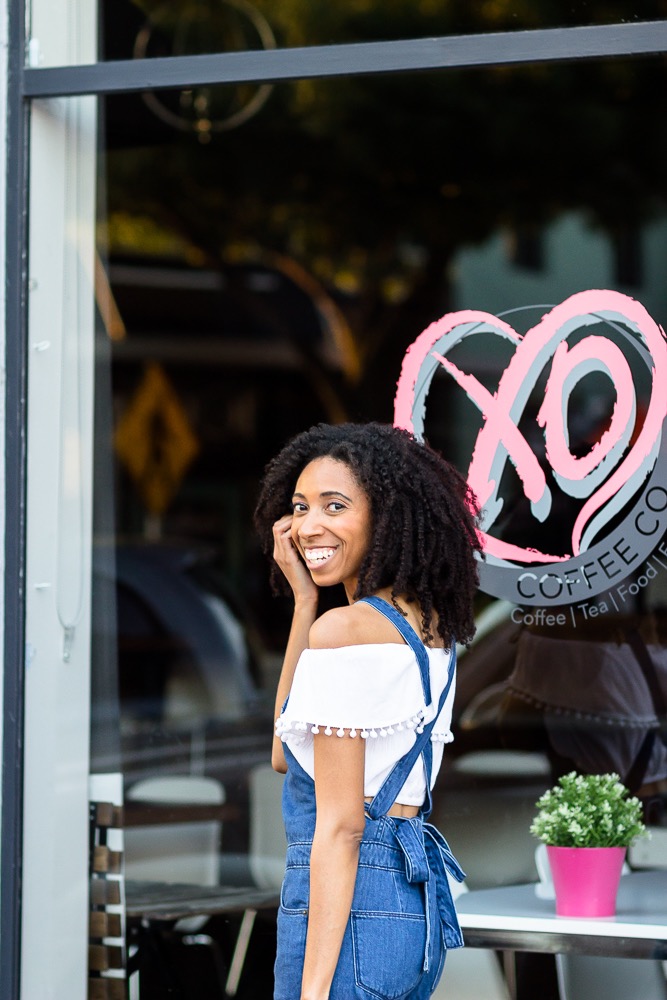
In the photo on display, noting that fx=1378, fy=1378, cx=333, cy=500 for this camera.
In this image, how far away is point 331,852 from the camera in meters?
2.27

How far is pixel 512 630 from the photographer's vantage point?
360cm

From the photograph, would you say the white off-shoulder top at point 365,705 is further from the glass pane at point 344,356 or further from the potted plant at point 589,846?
the potted plant at point 589,846

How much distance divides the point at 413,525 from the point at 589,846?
1.13 meters

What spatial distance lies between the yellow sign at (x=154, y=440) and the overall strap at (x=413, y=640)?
35.7 feet

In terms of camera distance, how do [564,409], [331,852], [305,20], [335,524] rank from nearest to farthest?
[331,852]
[335,524]
[564,409]
[305,20]

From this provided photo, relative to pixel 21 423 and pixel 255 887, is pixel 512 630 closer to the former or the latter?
pixel 255 887

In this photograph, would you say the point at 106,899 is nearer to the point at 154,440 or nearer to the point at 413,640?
the point at 413,640

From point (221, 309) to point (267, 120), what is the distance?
442 centimetres

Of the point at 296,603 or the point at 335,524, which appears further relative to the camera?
the point at 296,603

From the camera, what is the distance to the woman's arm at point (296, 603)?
2.73 meters

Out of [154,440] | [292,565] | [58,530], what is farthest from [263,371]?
[292,565]

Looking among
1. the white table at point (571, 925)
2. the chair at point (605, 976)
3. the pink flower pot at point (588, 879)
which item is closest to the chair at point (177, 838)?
the white table at point (571, 925)

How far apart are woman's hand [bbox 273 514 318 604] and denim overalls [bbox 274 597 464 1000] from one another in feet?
1.10

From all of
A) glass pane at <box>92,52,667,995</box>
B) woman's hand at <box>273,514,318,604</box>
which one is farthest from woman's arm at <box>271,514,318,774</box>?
glass pane at <box>92,52,667,995</box>
